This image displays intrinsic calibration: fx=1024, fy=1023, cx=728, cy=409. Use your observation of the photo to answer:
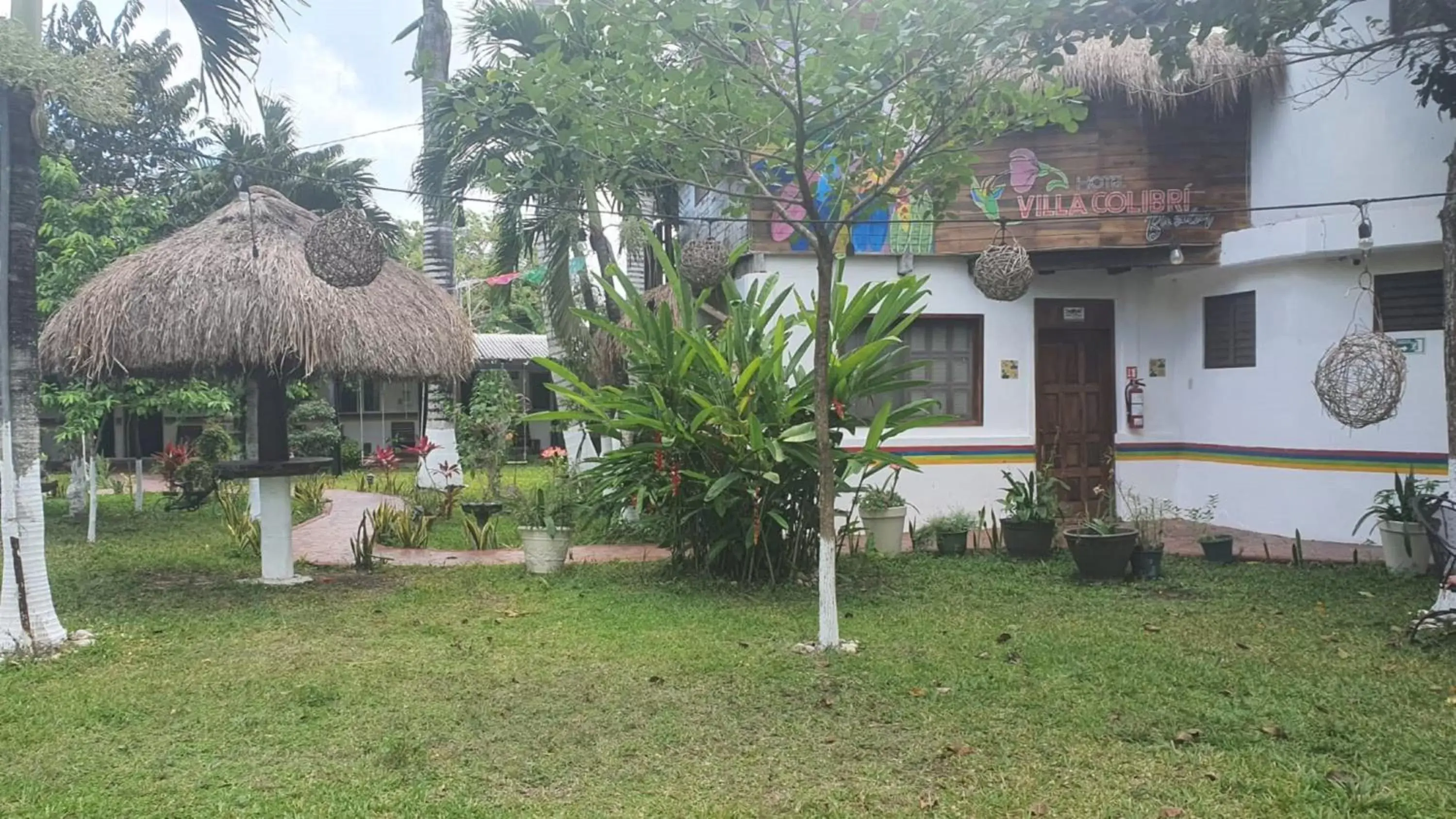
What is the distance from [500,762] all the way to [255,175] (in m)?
13.7

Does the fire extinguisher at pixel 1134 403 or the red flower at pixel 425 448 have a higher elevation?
the fire extinguisher at pixel 1134 403

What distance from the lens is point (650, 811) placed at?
3625 mm

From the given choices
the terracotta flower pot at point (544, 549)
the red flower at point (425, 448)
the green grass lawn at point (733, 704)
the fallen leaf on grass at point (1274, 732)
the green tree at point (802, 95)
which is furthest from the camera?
the red flower at point (425, 448)

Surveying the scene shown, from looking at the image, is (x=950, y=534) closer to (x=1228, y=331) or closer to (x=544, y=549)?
(x=544, y=549)

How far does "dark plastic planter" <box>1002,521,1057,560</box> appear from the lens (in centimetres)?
880

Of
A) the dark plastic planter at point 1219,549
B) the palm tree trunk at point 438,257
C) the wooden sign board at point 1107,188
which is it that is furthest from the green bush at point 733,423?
the palm tree trunk at point 438,257

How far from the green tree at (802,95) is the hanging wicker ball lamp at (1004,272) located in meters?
2.92

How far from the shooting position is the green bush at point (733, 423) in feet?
24.0

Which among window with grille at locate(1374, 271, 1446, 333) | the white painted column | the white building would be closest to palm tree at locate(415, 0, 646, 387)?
the white building

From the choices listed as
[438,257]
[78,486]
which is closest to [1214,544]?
[438,257]

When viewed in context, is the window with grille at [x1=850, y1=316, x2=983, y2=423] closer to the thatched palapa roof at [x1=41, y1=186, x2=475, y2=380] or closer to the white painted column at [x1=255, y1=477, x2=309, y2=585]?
the thatched palapa roof at [x1=41, y1=186, x2=475, y2=380]

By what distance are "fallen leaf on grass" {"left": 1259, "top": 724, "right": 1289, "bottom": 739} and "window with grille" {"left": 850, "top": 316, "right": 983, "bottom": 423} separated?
6.31 m

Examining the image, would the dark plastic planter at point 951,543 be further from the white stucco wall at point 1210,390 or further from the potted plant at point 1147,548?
the potted plant at point 1147,548

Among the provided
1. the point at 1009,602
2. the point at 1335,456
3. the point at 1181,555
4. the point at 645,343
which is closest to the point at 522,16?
the point at 645,343
